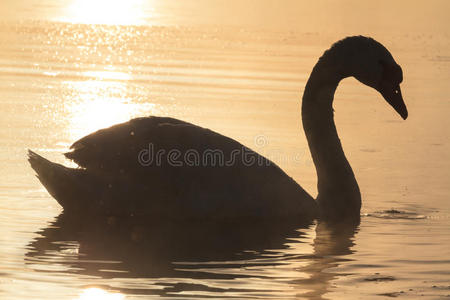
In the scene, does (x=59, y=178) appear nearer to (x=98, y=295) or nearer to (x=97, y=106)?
(x=98, y=295)

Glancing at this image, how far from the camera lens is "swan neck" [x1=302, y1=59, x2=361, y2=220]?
1081 cm

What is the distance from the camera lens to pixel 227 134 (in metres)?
14.1

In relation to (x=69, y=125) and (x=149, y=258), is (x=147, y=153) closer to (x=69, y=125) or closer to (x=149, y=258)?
(x=149, y=258)

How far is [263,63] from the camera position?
21.4 metres

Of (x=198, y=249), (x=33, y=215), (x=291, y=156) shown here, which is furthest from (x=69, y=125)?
(x=198, y=249)

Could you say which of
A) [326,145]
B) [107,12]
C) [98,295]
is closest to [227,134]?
[326,145]

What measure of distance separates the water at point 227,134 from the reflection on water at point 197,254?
22 millimetres

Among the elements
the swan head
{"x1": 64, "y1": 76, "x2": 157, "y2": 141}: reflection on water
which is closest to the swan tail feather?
the swan head

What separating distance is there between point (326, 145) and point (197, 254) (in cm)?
265

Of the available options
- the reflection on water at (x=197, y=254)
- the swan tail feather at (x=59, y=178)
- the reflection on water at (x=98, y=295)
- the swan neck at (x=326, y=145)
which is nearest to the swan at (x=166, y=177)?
the swan tail feather at (x=59, y=178)

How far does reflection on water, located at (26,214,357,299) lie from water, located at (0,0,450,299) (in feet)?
0.07

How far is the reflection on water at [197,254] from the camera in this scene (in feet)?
25.6

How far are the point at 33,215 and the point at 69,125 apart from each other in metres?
4.49

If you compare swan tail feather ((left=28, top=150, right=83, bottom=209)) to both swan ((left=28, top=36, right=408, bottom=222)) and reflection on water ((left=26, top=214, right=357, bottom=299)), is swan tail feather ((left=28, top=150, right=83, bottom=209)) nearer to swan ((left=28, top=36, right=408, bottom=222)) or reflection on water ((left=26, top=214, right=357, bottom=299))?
swan ((left=28, top=36, right=408, bottom=222))
